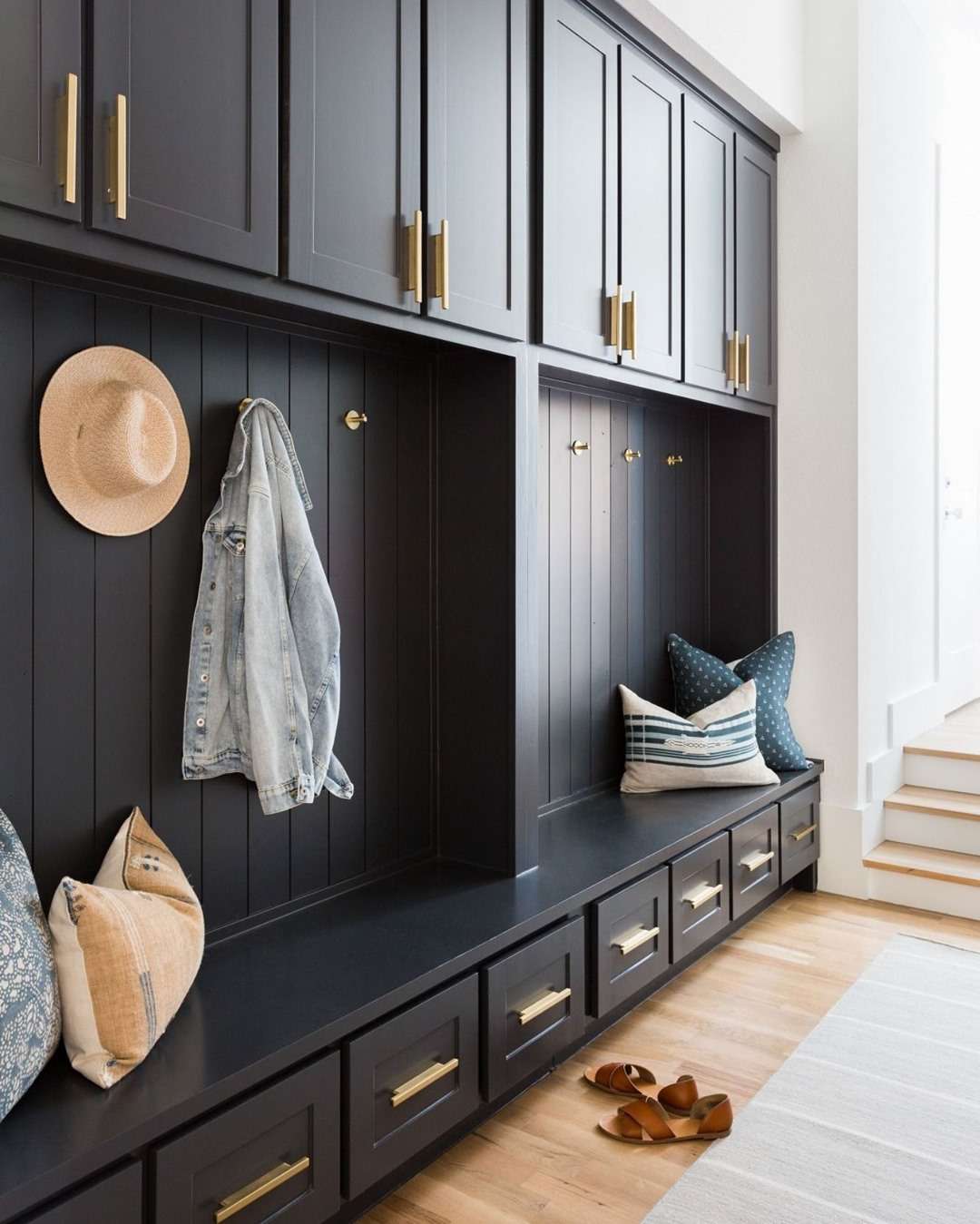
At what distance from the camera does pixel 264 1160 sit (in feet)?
5.02

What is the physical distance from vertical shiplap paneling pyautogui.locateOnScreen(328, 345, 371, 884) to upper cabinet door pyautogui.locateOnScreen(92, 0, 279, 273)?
53 cm

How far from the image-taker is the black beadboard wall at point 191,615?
1.67 m

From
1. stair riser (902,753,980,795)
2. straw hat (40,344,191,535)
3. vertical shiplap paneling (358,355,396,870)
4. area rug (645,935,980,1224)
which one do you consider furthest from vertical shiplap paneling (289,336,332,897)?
stair riser (902,753,980,795)

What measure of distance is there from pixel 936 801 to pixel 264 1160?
2744 millimetres

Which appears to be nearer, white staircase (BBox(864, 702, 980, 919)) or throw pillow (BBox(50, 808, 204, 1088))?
throw pillow (BBox(50, 808, 204, 1088))

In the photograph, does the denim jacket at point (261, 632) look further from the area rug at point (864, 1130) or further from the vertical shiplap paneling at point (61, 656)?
the area rug at point (864, 1130)

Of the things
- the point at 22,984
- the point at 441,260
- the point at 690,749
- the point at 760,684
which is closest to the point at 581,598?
the point at 690,749

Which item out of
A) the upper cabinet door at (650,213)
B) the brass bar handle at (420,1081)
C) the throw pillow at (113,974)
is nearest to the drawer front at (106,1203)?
the throw pillow at (113,974)

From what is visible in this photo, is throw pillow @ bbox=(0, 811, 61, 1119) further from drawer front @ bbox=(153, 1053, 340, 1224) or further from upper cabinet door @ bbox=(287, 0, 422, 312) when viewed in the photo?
upper cabinet door @ bbox=(287, 0, 422, 312)

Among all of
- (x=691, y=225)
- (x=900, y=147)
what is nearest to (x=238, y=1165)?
(x=691, y=225)

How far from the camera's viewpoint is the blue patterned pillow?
330 cm

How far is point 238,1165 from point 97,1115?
0.79ft

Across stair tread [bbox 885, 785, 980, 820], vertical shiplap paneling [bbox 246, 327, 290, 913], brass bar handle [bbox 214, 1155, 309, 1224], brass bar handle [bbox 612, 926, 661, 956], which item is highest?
vertical shiplap paneling [bbox 246, 327, 290, 913]

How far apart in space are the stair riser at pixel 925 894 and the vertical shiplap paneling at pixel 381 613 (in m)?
1.82
